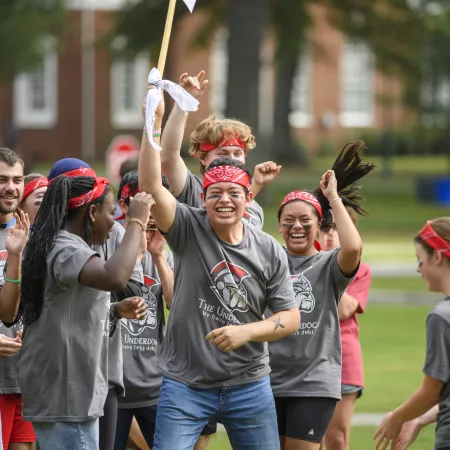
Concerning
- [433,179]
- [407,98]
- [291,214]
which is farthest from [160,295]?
[407,98]

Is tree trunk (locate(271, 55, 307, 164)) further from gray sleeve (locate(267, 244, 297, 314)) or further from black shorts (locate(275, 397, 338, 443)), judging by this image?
gray sleeve (locate(267, 244, 297, 314))

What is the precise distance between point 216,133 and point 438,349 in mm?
1963

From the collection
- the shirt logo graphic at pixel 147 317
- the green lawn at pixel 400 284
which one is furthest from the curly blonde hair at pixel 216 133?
the green lawn at pixel 400 284

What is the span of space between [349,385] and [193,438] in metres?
1.78

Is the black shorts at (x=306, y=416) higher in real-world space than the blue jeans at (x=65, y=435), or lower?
lower

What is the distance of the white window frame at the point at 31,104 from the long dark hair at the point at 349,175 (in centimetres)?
5226

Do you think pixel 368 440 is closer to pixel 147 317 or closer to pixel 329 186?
pixel 147 317

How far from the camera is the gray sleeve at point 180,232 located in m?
5.53

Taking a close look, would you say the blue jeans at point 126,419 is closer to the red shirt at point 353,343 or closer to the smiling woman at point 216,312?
the smiling woman at point 216,312

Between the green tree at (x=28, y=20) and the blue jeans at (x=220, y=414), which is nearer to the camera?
the blue jeans at (x=220, y=414)

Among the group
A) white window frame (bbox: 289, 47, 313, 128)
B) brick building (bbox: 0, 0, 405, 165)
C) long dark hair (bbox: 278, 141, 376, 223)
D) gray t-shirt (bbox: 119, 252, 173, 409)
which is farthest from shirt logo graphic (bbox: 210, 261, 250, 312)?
white window frame (bbox: 289, 47, 313, 128)

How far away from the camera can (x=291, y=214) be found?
6.47m

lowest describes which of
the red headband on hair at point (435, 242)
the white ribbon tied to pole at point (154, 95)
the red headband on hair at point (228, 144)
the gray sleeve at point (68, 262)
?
the gray sleeve at point (68, 262)

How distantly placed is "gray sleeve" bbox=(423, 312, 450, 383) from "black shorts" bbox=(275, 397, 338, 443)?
1.33m
